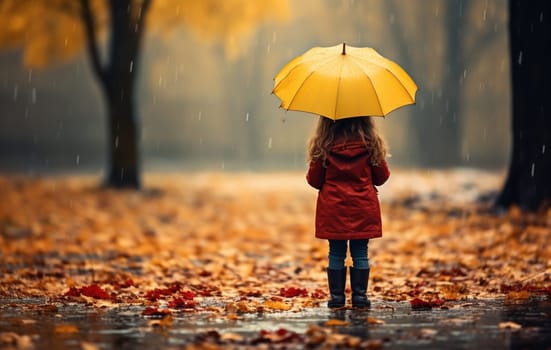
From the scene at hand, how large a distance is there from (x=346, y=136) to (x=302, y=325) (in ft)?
5.01

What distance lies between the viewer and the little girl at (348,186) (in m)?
6.36

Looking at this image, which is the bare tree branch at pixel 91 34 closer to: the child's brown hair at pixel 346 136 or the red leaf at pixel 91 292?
the red leaf at pixel 91 292

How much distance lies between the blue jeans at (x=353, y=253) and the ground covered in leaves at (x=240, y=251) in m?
0.36

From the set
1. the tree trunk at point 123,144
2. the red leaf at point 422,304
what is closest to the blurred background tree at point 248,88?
the tree trunk at point 123,144

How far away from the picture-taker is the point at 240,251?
1063 cm

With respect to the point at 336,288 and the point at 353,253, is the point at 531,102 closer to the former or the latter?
the point at 353,253

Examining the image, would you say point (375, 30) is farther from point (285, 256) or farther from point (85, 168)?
point (285, 256)

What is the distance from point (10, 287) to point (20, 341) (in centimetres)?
278

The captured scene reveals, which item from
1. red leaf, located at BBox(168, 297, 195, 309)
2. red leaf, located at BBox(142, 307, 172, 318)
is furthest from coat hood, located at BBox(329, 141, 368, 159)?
red leaf, located at BBox(142, 307, 172, 318)

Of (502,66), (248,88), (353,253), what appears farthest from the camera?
(248,88)

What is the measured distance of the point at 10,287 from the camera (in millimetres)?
7684

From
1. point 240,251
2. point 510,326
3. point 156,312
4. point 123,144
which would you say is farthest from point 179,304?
point 123,144

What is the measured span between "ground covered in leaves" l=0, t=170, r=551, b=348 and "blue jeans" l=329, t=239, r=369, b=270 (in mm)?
362

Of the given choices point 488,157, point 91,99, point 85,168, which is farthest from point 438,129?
point 91,99
